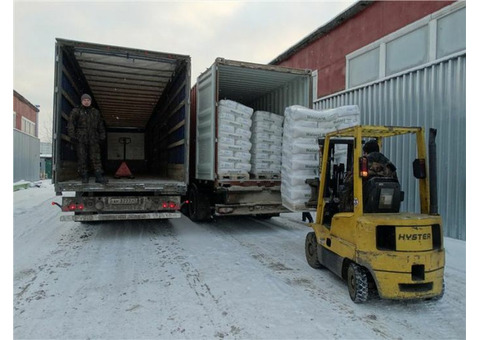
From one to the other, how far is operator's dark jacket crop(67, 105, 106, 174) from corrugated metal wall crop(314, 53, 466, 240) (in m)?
6.67

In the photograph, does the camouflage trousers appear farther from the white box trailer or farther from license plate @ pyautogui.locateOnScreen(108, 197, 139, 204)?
the white box trailer

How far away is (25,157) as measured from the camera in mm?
22875

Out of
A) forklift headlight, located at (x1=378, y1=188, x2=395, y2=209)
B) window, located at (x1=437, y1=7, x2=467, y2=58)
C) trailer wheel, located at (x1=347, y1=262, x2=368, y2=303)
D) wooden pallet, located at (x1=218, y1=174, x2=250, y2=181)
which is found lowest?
trailer wheel, located at (x1=347, y1=262, x2=368, y2=303)

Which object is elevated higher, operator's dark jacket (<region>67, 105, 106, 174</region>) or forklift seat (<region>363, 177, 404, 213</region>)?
operator's dark jacket (<region>67, 105, 106, 174</region>)

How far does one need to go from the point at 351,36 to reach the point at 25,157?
2188 cm

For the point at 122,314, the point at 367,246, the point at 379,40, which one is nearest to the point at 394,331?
the point at 367,246

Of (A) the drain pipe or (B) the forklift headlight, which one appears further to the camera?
(B) the forklift headlight

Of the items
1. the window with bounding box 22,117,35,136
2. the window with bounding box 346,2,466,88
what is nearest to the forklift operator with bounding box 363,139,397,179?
the window with bounding box 346,2,466,88

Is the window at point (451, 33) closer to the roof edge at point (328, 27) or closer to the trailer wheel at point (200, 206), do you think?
the roof edge at point (328, 27)

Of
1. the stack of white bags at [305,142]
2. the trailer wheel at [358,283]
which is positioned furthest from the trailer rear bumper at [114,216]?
the trailer wheel at [358,283]

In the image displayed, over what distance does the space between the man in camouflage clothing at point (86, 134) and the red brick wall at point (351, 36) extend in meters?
7.80

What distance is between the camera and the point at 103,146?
43.9 ft

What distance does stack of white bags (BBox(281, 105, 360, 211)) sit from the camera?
5406 millimetres

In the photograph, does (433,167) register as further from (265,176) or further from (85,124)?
(85,124)
